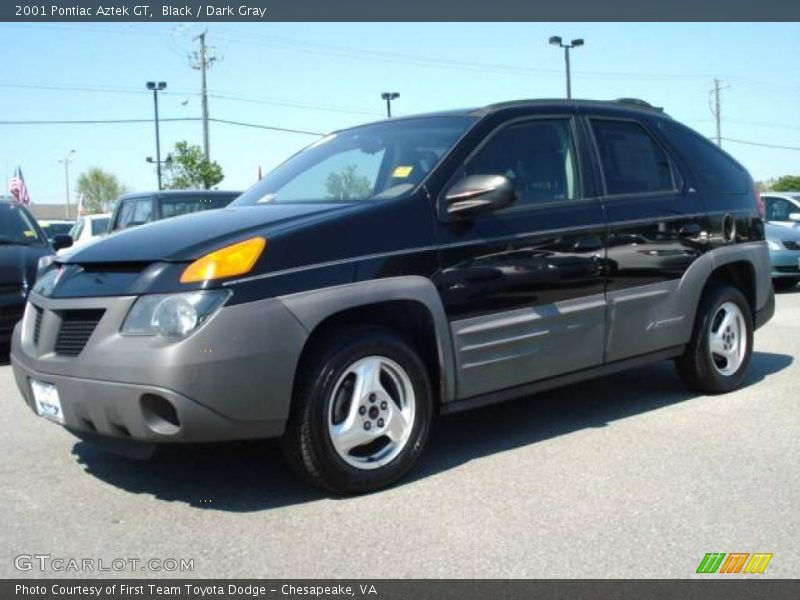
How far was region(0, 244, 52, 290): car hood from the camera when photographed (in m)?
7.93

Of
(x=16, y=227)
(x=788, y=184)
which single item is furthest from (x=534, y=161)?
(x=788, y=184)

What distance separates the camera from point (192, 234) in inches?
152

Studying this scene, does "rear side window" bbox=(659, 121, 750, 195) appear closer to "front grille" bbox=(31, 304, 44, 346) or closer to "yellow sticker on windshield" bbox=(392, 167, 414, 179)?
"yellow sticker on windshield" bbox=(392, 167, 414, 179)

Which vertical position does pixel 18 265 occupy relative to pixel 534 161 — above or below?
below

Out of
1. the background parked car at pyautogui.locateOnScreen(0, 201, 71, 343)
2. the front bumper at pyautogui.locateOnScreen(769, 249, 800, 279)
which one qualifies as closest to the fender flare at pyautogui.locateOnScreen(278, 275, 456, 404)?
the background parked car at pyautogui.locateOnScreen(0, 201, 71, 343)

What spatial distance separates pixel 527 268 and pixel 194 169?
35.6 m

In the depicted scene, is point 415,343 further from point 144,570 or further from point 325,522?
point 144,570

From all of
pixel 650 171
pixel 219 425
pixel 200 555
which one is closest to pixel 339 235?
pixel 219 425

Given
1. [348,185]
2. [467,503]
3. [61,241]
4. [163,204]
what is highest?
[163,204]

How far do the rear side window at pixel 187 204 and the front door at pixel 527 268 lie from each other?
22.2 ft

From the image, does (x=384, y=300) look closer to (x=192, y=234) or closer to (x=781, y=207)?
(x=192, y=234)

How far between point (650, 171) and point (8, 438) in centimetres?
427

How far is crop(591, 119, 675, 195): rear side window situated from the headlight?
265 cm

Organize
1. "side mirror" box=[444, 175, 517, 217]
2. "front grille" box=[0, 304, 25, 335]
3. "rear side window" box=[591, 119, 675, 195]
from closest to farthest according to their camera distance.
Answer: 1. "side mirror" box=[444, 175, 517, 217]
2. "rear side window" box=[591, 119, 675, 195]
3. "front grille" box=[0, 304, 25, 335]
